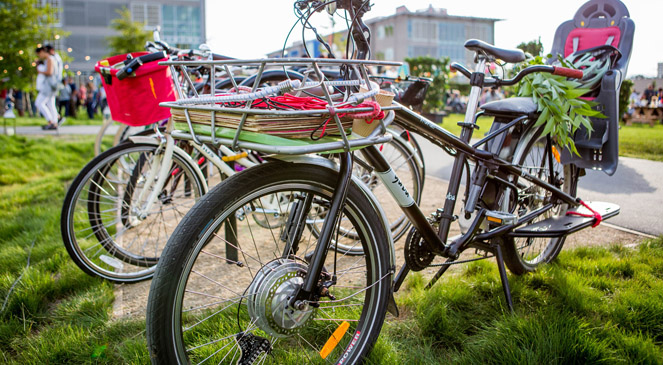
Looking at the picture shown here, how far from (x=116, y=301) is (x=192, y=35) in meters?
63.5

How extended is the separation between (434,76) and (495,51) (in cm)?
1737

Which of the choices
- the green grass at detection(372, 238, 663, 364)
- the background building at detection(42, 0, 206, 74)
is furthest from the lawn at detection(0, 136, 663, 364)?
the background building at detection(42, 0, 206, 74)

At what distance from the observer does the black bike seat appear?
2.71 m

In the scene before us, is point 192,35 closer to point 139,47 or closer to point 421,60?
point 139,47

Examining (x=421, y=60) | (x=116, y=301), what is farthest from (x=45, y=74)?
(x=421, y=60)

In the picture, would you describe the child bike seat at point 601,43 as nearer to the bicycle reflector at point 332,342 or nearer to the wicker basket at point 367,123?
the wicker basket at point 367,123

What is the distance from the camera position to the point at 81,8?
6200cm

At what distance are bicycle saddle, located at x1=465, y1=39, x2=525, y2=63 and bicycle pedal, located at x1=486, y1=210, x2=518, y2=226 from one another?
0.81 m

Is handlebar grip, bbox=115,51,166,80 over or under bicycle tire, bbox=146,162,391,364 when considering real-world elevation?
over

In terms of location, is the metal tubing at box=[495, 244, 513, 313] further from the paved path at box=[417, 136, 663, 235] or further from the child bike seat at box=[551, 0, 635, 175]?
the paved path at box=[417, 136, 663, 235]

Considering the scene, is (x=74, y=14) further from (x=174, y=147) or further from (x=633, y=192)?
(x=633, y=192)

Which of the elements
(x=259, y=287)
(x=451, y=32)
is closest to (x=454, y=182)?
(x=259, y=287)

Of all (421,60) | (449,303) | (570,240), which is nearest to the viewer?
(449,303)

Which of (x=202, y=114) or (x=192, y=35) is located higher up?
(x=192, y=35)
